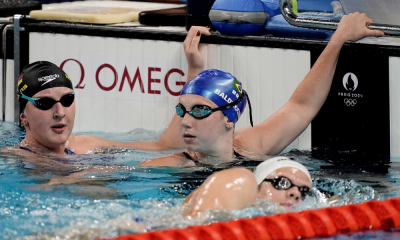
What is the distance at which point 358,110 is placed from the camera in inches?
159

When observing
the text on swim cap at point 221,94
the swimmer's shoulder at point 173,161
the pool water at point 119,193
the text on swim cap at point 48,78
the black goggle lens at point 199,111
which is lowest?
the pool water at point 119,193

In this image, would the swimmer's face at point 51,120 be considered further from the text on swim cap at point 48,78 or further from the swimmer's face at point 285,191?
the swimmer's face at point 285,191

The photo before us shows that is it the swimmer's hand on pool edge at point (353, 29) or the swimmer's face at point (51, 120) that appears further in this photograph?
the swimmer's hand on pool edge at point (353, 29)

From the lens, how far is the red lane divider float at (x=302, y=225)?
2486mm

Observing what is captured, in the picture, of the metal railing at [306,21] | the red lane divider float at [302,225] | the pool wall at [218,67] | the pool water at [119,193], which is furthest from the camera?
the pool wall at [218,67]

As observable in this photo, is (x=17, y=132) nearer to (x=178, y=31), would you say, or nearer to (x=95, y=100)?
(x=95, y=100)

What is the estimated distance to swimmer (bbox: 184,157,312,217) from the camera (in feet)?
8.39

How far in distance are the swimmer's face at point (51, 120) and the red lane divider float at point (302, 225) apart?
1.34 metres

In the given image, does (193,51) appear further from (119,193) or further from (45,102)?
(119,193)

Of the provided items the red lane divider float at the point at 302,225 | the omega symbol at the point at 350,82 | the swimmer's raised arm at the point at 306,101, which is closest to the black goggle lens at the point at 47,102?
the swimmer's raised arm at the point at 306,101

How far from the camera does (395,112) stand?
12.8 feet

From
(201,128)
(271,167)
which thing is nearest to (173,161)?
(201,128)

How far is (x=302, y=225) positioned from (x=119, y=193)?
1.00 meters

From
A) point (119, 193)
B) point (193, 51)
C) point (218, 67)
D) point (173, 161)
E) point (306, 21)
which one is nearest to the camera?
point (119, 193)
